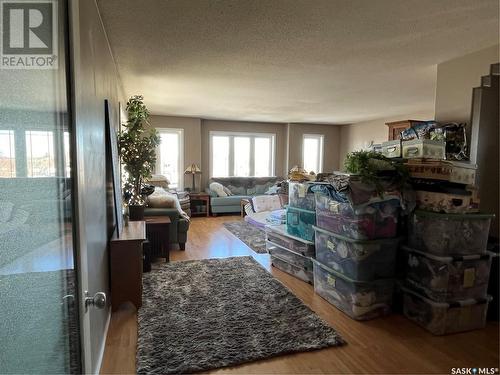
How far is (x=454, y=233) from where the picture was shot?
241cm

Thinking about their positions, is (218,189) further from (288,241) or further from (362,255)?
(362,255)

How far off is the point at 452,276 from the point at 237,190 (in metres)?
5.81

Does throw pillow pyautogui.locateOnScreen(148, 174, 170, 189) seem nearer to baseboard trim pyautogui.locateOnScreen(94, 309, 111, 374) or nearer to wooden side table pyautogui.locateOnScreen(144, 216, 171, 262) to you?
wooden side table pyautogui.locateOnScreen(144, 216, 171, 262)

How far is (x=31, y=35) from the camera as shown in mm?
828

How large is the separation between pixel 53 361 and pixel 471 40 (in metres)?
3.40

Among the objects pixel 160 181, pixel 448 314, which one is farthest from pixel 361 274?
pixel 160 181

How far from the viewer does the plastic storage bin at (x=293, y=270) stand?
3.38 meters

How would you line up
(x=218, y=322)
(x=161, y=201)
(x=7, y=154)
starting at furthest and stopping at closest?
(x=161, y=201) → (x=218, y=322) → (x=7, y=154)

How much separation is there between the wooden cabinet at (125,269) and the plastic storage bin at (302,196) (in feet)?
5.64

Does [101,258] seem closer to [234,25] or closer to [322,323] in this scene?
[322,323]

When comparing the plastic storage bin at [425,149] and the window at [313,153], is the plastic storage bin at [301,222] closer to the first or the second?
the plastic storage bin at [425,149]

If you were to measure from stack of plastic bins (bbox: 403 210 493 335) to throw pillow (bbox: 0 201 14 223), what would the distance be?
2.68m

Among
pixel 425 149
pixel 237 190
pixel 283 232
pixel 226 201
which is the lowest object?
pixel 226 201

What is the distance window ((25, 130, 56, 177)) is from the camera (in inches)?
30.5
